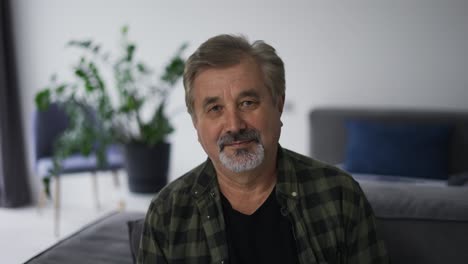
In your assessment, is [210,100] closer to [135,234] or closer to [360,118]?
[135,234]

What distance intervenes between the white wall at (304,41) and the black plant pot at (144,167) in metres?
0.66

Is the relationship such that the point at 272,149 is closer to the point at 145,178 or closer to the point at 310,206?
the point at 310,206

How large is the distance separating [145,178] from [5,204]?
1.41 meters

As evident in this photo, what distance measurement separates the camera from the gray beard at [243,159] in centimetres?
130

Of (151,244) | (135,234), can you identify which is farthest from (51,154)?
(151,244)

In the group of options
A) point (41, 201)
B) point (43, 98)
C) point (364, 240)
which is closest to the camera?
point (364, 240)

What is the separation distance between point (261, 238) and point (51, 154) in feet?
9.21

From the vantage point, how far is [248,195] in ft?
4.52

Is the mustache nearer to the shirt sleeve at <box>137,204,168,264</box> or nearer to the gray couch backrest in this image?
the shirt sleeve at <box>137,204,168,264</box>

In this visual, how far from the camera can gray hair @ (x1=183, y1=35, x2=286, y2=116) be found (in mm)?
1305

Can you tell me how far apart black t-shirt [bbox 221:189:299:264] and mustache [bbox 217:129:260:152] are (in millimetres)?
183

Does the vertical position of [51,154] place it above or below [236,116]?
below

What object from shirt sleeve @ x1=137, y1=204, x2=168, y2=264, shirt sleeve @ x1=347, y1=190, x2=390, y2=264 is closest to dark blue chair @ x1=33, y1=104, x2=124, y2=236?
shirt sleeve @ x1=137, y1=204, x2=168, y2=264

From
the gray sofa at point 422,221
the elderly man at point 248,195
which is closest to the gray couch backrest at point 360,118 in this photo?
the gray sofa at point 422,221
